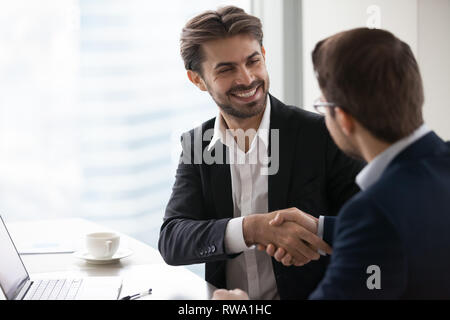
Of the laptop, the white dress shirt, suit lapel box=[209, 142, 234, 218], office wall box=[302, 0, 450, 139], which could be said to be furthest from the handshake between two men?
office wall box=[302, 0, 450, 139]

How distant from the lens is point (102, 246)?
1922mm

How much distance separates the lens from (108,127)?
3773 millimetres

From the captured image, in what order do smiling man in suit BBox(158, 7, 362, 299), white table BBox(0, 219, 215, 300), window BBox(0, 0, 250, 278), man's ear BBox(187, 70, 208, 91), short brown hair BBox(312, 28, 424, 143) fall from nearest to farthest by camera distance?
1. short brown hair BBox(312, 28, 424, 143)
2. white table BBox(0, 219, 215, 300)
3. smiling man in suit BBox(158, 7, 362, 299)
4. man's ear BBox(187, 70, 208, 91)
5. window BBox(0, 0, 250, 278)

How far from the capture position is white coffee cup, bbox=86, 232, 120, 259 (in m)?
1.92

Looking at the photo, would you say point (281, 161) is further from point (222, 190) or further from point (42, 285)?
point (42, 285)

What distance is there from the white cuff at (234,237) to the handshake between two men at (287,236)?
1cm

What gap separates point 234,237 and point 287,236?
0.17 metres

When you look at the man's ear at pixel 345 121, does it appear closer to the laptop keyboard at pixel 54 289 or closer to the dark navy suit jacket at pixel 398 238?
the dark navy suit jacket at pixel 398 238

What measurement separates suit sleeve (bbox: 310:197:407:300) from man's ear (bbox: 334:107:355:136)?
195 millimetres

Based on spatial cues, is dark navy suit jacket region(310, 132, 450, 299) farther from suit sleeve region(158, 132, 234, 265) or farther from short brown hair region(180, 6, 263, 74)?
short brown hair region(180, 6, 263, 74)

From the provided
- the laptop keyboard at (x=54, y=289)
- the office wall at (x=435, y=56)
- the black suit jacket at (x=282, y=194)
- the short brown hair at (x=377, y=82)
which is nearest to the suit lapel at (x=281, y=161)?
the black suit jacket at (x=282, y=194)

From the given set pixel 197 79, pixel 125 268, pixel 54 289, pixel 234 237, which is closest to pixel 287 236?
pixel 234 237

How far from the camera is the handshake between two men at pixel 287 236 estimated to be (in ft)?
5.50

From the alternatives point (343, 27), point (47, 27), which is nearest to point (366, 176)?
point (343, 27)
